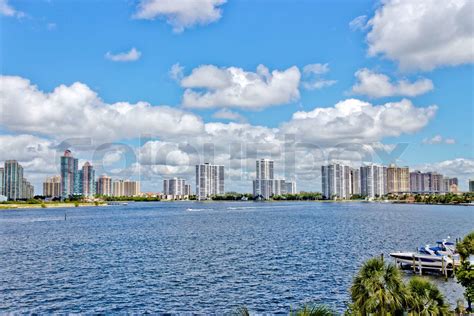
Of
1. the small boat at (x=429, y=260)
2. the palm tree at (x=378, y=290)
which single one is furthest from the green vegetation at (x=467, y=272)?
the small boat at (x=429, y=260)

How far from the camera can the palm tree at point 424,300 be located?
24.7 m

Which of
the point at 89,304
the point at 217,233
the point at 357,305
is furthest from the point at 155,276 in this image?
the point at 217,233

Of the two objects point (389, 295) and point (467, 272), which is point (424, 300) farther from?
point (467, 272)

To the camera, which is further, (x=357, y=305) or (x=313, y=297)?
(x=313, y=297)

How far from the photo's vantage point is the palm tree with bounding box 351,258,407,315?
80.0 feet

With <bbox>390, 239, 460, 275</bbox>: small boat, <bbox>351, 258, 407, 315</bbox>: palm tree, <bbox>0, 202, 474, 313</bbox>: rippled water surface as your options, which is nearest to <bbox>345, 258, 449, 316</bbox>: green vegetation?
<bbox>351, 258, 407, 315</bbox>: palm tree

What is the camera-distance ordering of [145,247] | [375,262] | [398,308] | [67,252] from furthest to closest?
[145,247], [67,252], [375,262], [398,308]

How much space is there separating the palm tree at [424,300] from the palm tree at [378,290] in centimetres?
66

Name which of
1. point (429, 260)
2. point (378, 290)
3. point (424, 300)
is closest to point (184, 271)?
point (429, 260)

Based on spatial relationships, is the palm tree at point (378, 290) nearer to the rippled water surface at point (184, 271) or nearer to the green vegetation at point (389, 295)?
the green vegetation at point (389, 295)

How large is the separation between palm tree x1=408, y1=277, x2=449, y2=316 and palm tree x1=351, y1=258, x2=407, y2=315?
0.66 m

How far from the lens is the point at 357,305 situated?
25203 mm

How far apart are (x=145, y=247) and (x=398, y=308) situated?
6885 centimetres

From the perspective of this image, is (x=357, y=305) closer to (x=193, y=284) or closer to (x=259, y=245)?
(x=193, y=284)
